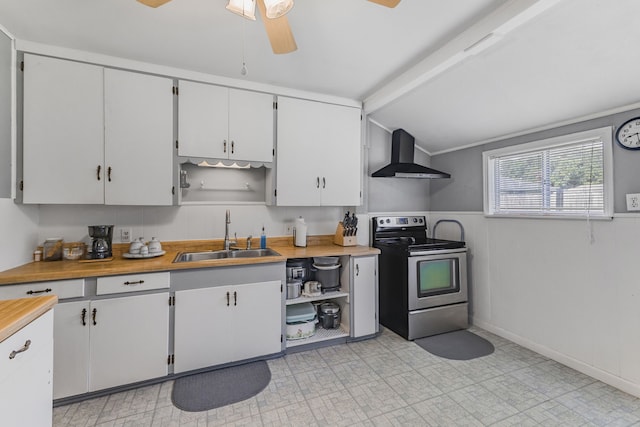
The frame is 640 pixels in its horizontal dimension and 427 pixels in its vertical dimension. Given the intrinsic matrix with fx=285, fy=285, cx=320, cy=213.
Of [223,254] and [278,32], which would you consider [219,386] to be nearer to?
[223,254]

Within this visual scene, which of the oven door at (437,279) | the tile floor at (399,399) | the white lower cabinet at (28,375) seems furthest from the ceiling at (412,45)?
the tile floor at (399,399)

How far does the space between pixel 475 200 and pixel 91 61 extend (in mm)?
3775

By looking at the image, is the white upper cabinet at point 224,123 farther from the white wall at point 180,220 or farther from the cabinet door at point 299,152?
the white wall at point 180,220

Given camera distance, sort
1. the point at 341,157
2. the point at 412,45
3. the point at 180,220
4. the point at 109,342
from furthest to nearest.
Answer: the point at 341,157 < the point at 180,220 < the point at 412,45 < the point at 109,342

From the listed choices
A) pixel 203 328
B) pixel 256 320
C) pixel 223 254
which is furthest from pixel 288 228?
pixel 203 328

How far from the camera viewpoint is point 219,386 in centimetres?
208

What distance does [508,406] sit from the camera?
189 centimetres

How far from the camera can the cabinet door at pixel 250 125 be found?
2.59 meters

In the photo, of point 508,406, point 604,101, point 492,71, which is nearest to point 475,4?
point 492,71

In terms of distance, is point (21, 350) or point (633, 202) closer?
point (21, 350)

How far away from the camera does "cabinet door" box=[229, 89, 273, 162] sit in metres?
2.59

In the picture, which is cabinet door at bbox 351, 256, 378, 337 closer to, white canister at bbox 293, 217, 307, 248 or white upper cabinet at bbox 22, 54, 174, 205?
white canister at bbox 293, 217, 307, 248

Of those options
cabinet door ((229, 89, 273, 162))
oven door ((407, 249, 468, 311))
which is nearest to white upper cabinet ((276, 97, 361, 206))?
cabinet door ((229, 89, 273, 162))

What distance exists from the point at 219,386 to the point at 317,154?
7.14 feet
